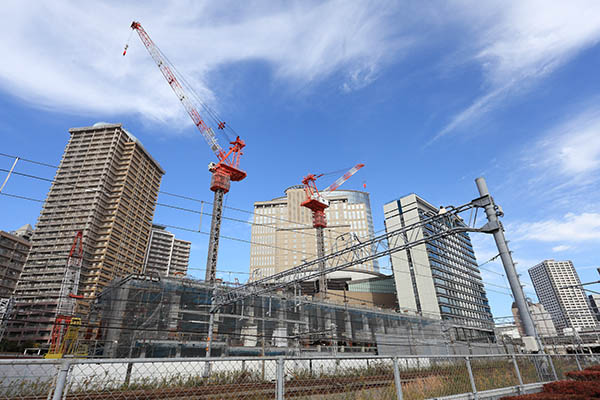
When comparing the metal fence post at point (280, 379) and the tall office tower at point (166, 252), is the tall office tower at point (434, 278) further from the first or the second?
the tall office tower at point (166, 252)

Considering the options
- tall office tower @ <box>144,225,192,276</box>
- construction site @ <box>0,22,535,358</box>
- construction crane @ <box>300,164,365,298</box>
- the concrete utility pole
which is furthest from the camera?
tall office tower @ <box>144,225,192,276</box>

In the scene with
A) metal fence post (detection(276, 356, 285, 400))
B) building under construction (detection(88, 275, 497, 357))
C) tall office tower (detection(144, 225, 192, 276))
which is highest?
tall office tower (detection(144, 225, 192, 276))

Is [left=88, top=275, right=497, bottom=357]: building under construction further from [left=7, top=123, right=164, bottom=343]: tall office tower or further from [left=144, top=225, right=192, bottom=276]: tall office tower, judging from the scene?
[left=144, top=225, right=192, bottom=276]: tall office tower

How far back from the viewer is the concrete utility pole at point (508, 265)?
35.0ft

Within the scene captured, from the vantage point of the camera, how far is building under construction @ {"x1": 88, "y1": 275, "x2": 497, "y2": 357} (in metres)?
25.1

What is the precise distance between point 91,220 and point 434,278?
93.1 m

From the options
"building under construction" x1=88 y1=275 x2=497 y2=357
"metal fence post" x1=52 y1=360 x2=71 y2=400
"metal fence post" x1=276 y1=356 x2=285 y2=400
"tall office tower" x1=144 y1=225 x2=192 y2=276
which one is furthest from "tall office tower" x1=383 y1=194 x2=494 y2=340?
"tall office tower" x1=144 y1=225 x2=192 y2=276

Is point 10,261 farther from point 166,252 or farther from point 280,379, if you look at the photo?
point 280,379

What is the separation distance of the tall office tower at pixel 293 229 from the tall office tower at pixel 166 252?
3582 centimetres

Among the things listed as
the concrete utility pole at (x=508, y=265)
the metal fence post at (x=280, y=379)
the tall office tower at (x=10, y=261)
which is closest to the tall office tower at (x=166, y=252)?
the tall office tower at (x=10, y=261)

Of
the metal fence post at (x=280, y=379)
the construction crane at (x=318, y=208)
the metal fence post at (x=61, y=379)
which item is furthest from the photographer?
the construction crane at (x=318, y=208)

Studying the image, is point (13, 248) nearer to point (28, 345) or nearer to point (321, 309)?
point (28, 345)

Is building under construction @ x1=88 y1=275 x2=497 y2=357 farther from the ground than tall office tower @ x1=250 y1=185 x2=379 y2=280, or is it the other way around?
tall office tower @ x1=250 y1=185 x2=379 y2=280

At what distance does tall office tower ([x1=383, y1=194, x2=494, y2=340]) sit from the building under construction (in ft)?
123
